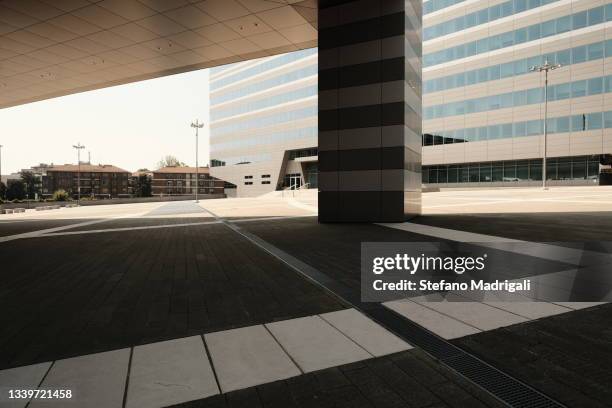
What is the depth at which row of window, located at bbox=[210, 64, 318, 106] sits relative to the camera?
6243 centimetres

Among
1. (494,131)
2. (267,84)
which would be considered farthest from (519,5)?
(267,84)

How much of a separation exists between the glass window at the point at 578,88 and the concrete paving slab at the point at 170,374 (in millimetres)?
52216

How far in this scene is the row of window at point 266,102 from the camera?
62.7 m

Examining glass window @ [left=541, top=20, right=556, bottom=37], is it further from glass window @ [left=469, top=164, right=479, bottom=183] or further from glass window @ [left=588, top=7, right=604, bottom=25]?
glass window @ [left=469, top=164, right=479, bottom=183]

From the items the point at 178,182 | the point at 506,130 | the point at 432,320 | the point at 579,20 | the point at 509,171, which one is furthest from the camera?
the point at 178,182

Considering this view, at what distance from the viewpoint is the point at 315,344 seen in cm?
332

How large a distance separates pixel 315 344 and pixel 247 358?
0.65 meters

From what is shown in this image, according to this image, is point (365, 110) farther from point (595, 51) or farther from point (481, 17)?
point (481, 17)

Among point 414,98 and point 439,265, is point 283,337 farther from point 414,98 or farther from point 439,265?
point 414,98

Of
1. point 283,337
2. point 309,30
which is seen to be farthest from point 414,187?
point 283,337

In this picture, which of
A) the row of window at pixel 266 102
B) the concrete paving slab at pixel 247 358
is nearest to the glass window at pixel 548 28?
the row of window at pixel 266 102

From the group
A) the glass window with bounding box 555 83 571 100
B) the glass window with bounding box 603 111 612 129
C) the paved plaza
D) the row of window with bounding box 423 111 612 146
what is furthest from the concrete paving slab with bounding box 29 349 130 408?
the glass window with bounding box 555 83 571 100

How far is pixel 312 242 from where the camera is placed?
907cm

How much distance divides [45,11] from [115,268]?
1197cm
